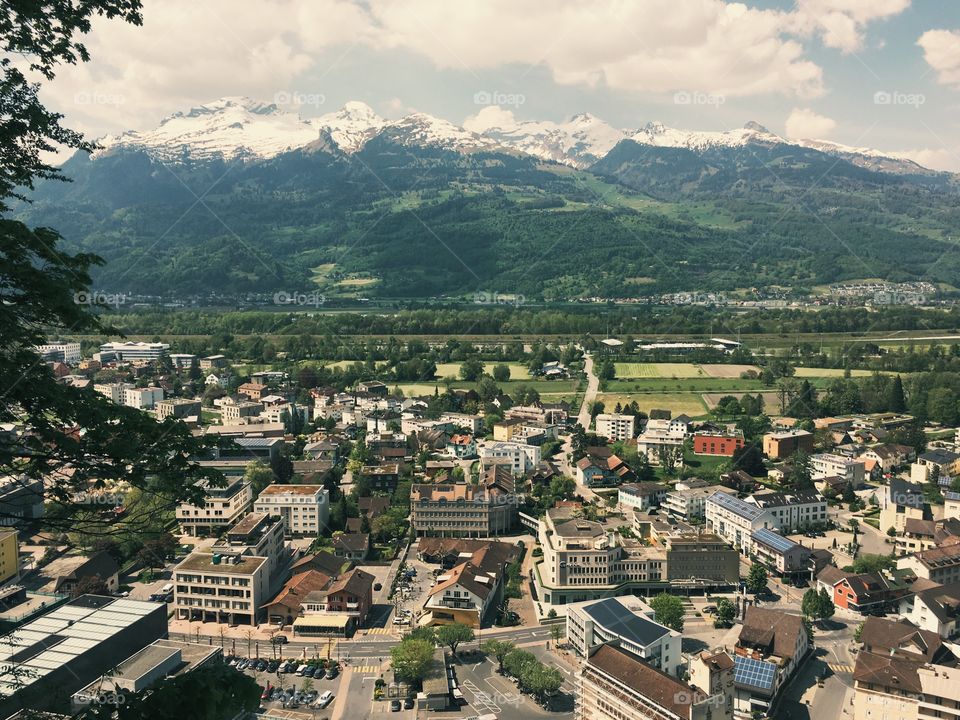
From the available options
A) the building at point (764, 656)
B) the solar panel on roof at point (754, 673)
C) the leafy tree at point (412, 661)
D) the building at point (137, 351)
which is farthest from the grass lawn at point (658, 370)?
the leafy tree at point (412, 661)

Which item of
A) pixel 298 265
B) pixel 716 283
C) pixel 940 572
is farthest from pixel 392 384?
pixel 298 265

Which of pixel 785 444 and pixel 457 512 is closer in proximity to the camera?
pixel 457 512

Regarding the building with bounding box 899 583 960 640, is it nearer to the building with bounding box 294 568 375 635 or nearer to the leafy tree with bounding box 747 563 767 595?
the leafy tree with bounding box 747 563 767 595

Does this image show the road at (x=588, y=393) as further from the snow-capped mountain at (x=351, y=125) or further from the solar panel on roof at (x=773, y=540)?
the snow-capped mountain at (x=351, y=125)

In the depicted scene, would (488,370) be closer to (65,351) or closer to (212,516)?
(212,516)

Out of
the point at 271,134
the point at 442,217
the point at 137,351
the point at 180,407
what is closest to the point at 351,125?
the point at 271,134

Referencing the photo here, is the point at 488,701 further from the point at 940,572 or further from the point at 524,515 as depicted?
the point at 940,572

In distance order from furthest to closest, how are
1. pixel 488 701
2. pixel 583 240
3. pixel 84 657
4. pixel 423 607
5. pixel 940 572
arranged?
pixel 583 240 → pixel 940 572 → pixel 423 607 → pixel 488 701 → pixel 84 657
